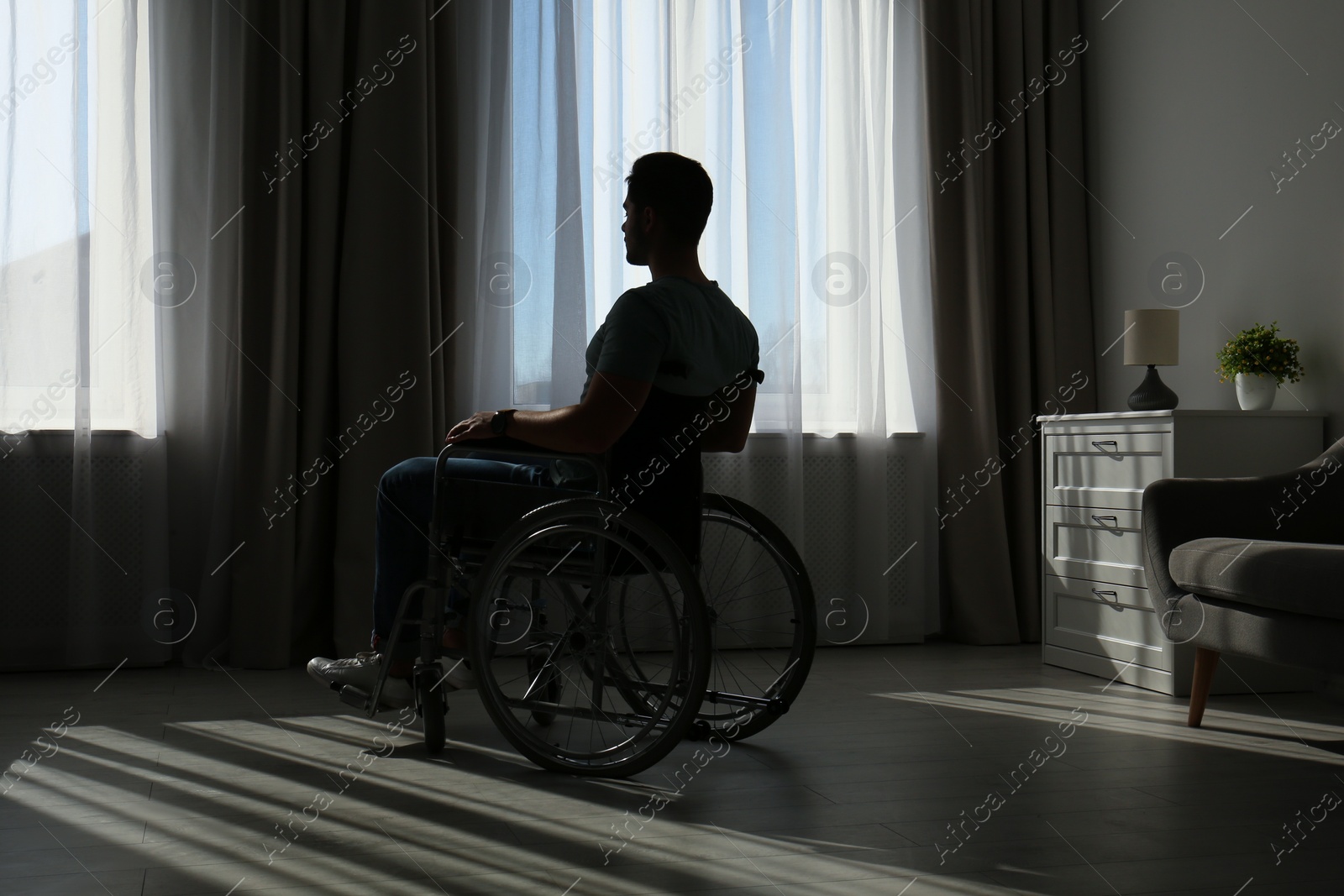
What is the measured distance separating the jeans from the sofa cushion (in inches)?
52.6

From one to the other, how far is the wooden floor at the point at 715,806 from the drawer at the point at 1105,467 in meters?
0.58

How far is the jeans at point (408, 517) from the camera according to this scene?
6.47 ft

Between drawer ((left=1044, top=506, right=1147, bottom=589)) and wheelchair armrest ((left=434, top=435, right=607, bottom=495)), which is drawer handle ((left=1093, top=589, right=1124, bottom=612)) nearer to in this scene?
drawer ((left=1044, top=506, right=1147, bottom=589))

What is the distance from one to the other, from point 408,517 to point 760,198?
190 cm

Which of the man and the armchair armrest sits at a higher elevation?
the man

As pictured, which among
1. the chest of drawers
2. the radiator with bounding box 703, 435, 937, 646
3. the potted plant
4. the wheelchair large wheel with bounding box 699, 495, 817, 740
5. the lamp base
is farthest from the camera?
the radiator with bounding box 703, 435, 937, 646

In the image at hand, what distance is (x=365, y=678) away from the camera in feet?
6.67

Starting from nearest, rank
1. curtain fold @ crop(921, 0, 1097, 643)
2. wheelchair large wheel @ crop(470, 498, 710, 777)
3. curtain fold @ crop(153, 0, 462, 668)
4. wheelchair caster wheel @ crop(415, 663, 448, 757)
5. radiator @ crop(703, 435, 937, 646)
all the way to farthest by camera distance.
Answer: wheelchair large wheel @ crop(470, 498, 710, 777)
wheelchair caster wheel @ crop(415, 663, 448, 757)
curtain fold @ crop(153, 0, 462, 668)
radiator @ crop(703, 435, 937, 646)
curtain fold @ crop(921, 0, 1097, 643)

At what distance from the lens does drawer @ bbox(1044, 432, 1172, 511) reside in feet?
9.18

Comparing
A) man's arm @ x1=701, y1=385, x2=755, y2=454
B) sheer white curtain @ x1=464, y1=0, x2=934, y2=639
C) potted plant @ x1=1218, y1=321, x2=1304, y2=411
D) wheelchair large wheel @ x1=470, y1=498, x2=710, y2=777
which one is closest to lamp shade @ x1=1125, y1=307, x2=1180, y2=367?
potted plant @ x1=1218, y1=321, x2=1304, y2=411

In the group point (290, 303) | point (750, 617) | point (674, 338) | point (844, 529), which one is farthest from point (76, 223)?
point (844, 529)

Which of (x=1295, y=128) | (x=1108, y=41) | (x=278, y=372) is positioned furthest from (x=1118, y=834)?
(x=1108, y=41)

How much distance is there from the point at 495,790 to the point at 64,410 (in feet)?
6.35

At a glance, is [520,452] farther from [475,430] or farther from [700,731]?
[700,731]
